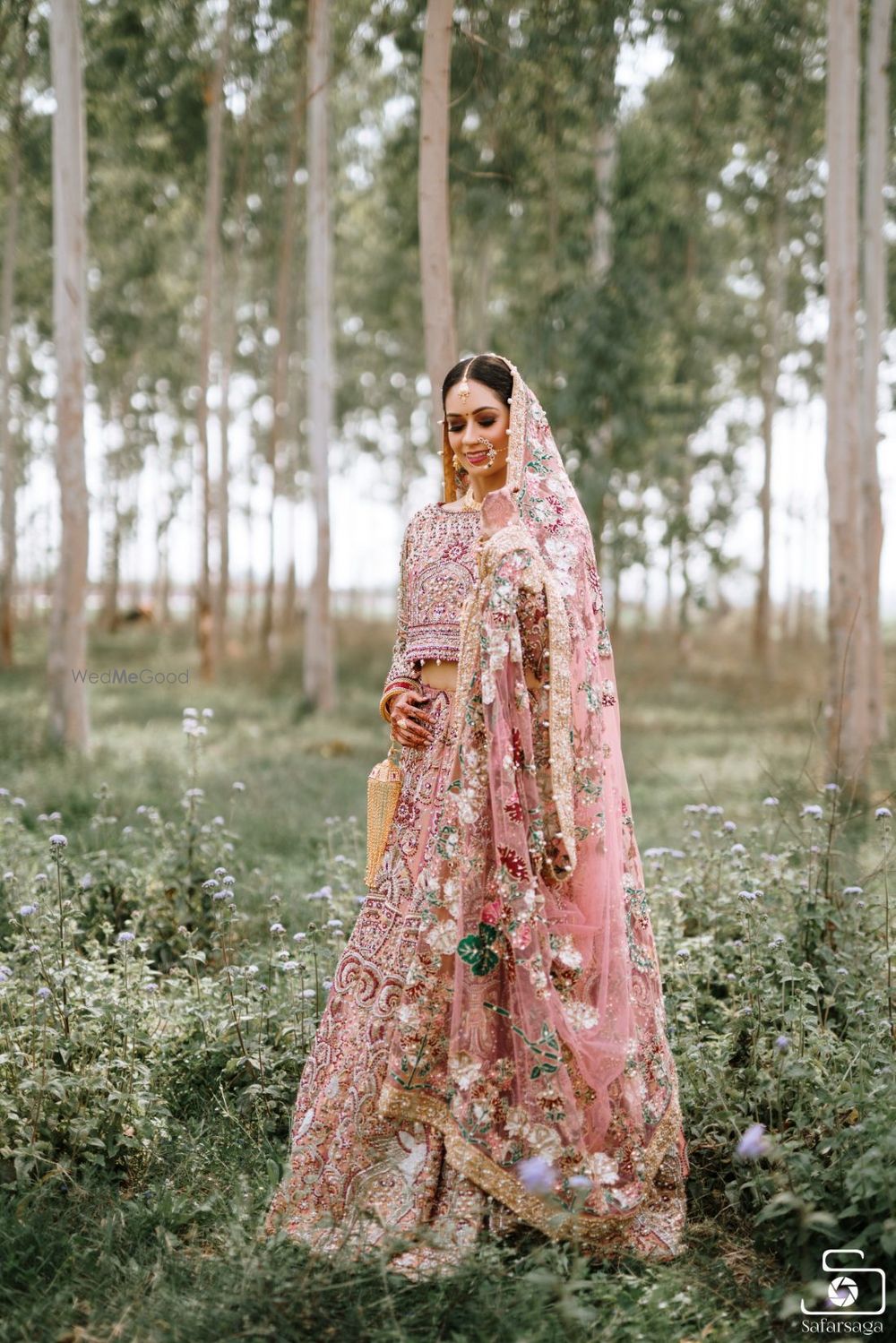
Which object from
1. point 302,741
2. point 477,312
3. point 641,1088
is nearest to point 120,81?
point 477,312

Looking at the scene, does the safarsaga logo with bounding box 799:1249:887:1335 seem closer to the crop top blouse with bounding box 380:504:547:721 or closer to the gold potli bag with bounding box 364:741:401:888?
the gold potli bag with bounding box 364:741:401:888

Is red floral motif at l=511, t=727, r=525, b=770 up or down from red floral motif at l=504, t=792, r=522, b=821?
up

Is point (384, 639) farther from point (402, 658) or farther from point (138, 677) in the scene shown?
point (402, 658)

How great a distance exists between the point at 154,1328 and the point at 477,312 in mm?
17918

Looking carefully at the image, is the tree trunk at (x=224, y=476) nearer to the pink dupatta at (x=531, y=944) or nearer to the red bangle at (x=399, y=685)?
the red bangle at (x=399, y=685)

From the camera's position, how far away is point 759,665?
1762 centimetres

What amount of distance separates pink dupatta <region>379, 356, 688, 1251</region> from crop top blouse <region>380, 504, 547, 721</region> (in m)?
0.27

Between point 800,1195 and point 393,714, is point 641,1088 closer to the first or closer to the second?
point 800,1195

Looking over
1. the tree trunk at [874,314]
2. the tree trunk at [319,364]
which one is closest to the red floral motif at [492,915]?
the tree trunk at [874,314]

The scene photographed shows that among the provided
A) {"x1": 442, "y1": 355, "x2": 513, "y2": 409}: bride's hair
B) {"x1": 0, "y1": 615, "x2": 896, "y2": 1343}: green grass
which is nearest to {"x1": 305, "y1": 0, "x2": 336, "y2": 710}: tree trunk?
{"x1": 0, "y1": 615, "x2": 896, "y2": 1343}: green grass

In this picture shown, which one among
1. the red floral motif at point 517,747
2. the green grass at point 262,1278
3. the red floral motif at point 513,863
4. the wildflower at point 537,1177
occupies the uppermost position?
the red floral motif at point 517,747

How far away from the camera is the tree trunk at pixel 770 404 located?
16359 millimetres

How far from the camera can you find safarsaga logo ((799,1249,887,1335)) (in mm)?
2219

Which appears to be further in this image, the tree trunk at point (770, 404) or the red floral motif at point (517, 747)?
the tree trunk at point (770, 404)
